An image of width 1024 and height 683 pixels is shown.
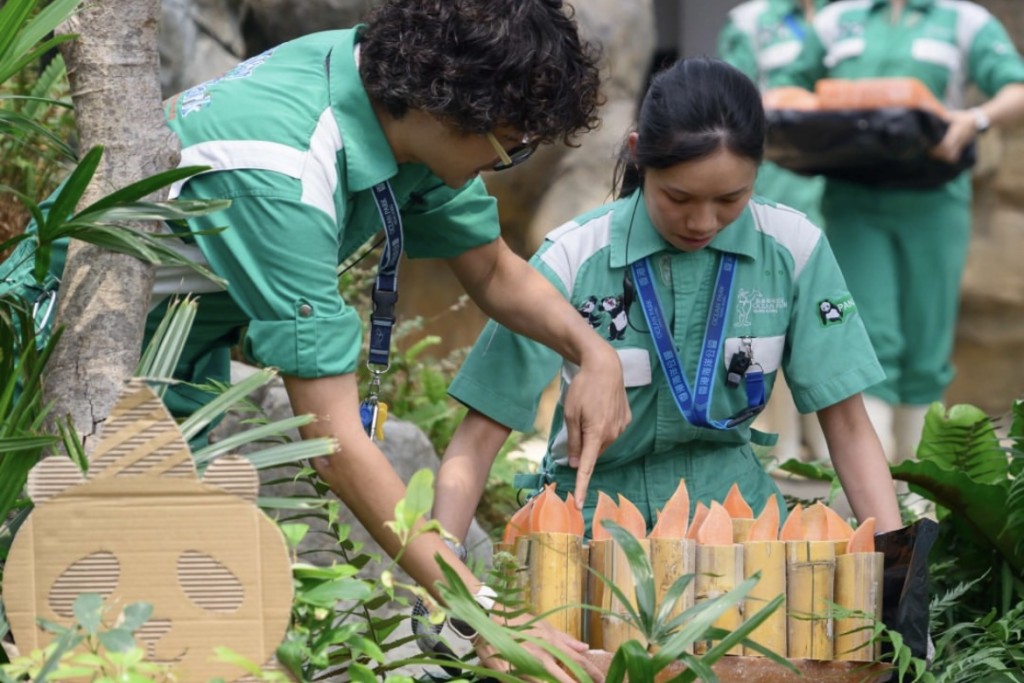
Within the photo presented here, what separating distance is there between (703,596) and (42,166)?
3087 mm

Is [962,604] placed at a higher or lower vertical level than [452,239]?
lower

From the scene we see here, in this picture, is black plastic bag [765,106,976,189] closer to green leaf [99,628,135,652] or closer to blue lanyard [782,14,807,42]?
blue lanyard [782,14,807,42]

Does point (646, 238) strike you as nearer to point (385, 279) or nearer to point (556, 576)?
point (385, 279)

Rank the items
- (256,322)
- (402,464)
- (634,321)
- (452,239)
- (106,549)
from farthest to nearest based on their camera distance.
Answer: (402,464)
(634,321)
(452,239)
(256,322)
(106,549)

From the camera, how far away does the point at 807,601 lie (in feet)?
7.86

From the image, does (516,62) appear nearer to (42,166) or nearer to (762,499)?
(762,499)

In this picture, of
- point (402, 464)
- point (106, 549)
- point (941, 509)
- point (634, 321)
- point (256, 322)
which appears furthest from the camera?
point (402, 464)

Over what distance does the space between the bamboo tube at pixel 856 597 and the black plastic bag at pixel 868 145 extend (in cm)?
357

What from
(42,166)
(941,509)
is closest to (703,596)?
(941,509)

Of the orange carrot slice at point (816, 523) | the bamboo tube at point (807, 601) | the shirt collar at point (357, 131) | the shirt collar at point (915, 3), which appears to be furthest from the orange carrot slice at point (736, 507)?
the shirt collar at point (915, 3)

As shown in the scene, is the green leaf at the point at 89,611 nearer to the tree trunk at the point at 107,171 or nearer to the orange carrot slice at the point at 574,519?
the tree trunk at the point at 107,171

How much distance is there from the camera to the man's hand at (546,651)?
2.17 meters

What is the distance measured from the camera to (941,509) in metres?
3.39

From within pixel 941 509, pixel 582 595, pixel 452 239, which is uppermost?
pixel 452 239
